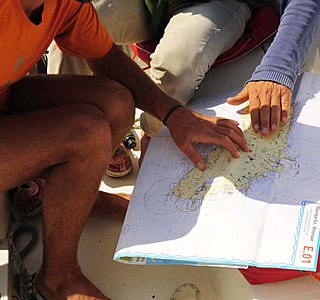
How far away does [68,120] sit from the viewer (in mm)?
1333

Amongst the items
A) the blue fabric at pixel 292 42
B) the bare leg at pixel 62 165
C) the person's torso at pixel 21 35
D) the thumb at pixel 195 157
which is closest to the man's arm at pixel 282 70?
the blue fabric at pixel 292 42

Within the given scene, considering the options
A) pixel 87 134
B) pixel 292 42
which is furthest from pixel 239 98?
pixel 87 134

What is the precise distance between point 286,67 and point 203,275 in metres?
0.61

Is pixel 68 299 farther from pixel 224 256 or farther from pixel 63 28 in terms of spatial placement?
pixel 63 28

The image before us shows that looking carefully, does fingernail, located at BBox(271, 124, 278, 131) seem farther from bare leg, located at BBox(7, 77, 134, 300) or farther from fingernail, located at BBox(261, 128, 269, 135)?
bare leg, located at BBox(7, 77, 134, 300)

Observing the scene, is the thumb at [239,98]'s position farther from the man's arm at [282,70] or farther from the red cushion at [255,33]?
the red cushion at [255,33]

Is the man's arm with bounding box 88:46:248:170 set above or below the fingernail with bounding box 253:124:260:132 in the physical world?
above

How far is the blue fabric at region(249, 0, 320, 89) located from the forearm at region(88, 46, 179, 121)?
290 mm

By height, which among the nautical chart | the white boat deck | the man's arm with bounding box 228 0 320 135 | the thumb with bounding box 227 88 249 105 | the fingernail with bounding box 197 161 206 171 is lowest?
the white boat deck

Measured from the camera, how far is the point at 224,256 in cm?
115

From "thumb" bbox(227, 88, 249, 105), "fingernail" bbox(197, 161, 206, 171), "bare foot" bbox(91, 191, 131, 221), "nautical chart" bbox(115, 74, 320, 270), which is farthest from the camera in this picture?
"bare foot" bbox(91, 191, 131, 221)

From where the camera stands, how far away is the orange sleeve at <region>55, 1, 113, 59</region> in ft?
4.74

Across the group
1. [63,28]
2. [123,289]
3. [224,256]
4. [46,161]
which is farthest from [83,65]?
[224,256]

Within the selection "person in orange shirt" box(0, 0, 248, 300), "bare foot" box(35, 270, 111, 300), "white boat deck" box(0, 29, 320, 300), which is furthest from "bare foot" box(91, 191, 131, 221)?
"bare foot" box(35, 270, 111, 300)
